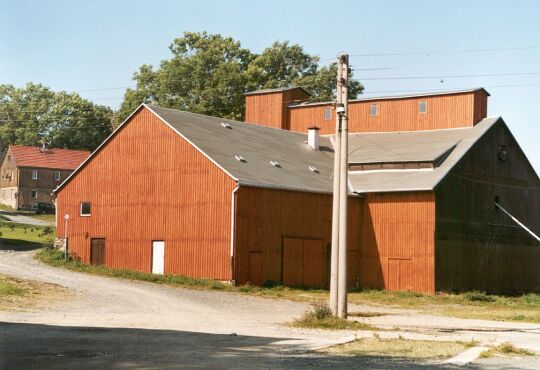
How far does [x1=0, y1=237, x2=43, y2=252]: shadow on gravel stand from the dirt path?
15412 mm

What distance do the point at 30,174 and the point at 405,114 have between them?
60.9 m

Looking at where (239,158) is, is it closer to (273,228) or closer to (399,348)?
(273,228)

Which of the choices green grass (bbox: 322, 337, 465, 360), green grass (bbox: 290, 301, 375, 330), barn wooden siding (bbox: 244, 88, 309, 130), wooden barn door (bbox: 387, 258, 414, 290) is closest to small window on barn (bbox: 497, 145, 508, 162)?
wooden barn door (bbox: 387, 258, 414, 290)

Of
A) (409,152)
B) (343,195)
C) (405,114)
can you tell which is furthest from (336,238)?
(405,114)

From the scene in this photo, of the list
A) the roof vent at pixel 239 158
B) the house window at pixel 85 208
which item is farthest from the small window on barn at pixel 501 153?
the house window at pixel 85 208

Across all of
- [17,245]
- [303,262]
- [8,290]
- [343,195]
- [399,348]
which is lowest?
[8,290]

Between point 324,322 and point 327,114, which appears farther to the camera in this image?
point 327,114

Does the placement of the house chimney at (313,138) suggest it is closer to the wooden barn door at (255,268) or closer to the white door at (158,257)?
the wooden barn door at (255,268)

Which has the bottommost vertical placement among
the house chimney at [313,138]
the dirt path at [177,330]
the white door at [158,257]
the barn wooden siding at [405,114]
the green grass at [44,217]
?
the dirt path at [177,330]

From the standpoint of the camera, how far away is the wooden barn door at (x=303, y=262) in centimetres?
4238

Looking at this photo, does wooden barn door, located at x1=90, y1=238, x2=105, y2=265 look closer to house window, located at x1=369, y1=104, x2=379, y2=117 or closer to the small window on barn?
house window, located at x1=369, y1=104, x2=379, y2=117

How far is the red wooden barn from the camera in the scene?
41062 mm

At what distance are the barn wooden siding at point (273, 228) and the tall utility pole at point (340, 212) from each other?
15286 mm

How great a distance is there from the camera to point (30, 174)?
10238 centimetres
